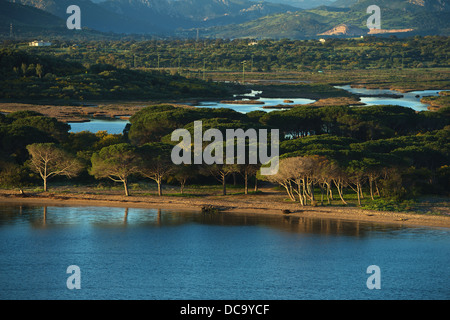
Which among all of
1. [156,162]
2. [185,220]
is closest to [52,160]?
[156,162]

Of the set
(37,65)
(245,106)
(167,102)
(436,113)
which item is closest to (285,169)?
(436,113)

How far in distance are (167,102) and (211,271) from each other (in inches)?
4034

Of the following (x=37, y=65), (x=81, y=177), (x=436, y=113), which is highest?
(x=37, y=65)

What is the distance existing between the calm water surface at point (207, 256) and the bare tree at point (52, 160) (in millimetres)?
4948

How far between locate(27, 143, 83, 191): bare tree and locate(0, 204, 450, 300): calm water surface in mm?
4948

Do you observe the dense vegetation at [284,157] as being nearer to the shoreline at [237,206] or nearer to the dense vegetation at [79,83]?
the shoreline at [237,206]

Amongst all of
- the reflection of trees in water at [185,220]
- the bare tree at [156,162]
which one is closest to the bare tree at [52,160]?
the reflection of trees in water at [185,220]

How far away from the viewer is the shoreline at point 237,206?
51938mm

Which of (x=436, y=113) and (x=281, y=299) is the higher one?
(x=436, y=113)

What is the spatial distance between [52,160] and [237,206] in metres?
17.1

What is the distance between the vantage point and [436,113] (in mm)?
93750

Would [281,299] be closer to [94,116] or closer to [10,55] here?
[94,116]

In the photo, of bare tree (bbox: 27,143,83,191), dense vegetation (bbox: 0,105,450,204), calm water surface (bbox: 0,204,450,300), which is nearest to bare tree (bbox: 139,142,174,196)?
dense vegetation (bbox: 0,105,450,204)

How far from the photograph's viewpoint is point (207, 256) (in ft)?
143
